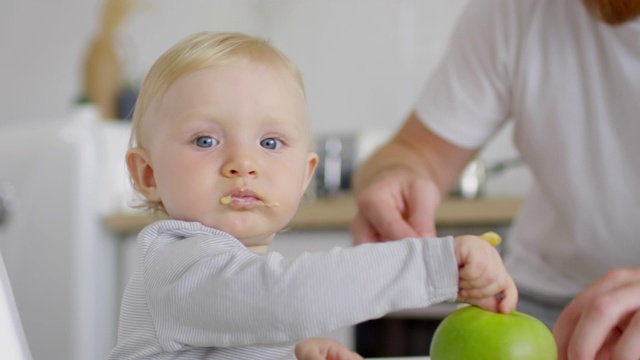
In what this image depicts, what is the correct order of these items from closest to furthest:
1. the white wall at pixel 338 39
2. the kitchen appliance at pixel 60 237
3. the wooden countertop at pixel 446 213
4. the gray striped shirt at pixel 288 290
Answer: the gray striped shirt at pixel 288 290 < the wooden countertop at pixel 446 213 < the kitchen appliance at pixel 60 237 < the white wall at pixel 338 39

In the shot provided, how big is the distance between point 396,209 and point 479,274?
0.37 m

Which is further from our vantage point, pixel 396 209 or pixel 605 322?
pixel 396 209

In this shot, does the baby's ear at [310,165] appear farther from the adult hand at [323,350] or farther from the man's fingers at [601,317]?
the man's fingers at [601,317]

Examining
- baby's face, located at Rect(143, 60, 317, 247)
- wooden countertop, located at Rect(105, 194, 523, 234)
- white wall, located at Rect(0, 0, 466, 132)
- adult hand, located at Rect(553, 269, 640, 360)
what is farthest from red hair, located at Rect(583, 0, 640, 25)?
white wall, located at Rect(0, 0, 466, 132)

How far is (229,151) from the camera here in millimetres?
679

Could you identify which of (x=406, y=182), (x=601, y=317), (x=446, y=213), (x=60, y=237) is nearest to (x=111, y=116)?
(x=60, y=237)

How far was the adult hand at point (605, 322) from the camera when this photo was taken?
2.34 feet

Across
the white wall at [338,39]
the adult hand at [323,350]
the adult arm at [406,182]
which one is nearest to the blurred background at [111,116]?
the white wall at [338,39]

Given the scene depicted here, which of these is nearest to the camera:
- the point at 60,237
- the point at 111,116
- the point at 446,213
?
the point at 446,213

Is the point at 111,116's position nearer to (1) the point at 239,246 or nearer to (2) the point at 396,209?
(2) the point at 396,209

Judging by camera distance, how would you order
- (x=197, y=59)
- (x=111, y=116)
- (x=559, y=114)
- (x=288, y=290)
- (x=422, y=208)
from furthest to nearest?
(x=111, y=116)
(x=559, y=114)
(x=422, y=208)
(x=197, y=59)
(x=288, y=290)

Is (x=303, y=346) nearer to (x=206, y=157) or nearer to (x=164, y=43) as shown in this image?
(x=206, y=157)

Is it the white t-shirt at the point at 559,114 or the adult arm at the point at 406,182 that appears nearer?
the adult arm at the point at 406,182

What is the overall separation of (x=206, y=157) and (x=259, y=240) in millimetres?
88
